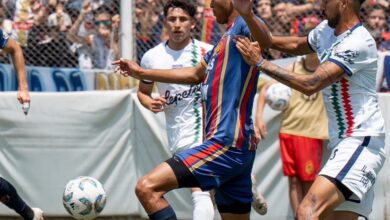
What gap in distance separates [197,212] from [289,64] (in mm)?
2568

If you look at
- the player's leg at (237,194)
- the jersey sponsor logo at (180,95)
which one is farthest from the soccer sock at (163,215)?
the jersey sponsor logo at (180,95)

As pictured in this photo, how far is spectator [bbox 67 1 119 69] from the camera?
1068 cm

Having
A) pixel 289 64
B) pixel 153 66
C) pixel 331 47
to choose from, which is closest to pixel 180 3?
pixel 153 66

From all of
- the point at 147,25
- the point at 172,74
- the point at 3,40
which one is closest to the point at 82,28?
the point at 147,25

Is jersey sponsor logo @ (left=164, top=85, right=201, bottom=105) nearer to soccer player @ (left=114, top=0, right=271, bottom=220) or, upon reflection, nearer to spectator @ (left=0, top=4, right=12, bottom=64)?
soccer player @ (left=114, top=0, right=271, bottom=220)

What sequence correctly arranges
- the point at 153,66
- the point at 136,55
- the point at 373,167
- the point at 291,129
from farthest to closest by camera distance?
the point at 136,55
the point at 291,129
the point at 153,66
the point at 373,167

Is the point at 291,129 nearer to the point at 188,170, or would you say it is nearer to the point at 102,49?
the point at 102,49

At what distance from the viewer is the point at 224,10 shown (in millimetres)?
6848

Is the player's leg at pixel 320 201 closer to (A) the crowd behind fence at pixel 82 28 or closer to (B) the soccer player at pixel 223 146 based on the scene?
(B) the soccer player at pixel 223 146

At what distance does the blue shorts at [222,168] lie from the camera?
21.9 feet

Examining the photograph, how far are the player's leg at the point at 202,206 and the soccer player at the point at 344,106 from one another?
142 centimetres

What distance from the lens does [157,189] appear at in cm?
655

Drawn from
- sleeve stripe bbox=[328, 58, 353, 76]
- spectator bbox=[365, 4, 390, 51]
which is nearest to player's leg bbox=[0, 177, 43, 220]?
sleeve stripe bbox=[328, 58, 353, 76]

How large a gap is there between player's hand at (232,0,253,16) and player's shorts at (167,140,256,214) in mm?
906
